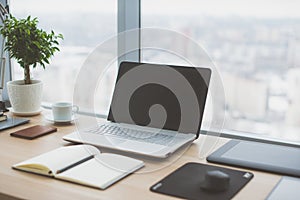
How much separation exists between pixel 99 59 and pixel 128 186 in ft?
2.58

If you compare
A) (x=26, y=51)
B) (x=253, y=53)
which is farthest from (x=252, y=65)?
(x=26, y=51)

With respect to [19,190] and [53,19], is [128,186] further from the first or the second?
[53,19]

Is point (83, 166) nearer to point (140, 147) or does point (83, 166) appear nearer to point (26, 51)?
point (140, 147)

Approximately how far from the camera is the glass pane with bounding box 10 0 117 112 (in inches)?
82.8

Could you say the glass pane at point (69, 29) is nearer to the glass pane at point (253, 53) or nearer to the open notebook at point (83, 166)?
the glass pane at point (253, 53)

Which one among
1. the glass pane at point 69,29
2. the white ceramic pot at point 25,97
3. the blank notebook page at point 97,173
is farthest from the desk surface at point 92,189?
the glass pane at point 69,29

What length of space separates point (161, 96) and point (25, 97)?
0.61m

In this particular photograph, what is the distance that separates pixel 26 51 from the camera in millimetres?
1858

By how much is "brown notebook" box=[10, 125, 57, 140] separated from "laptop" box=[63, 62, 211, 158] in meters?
0.13

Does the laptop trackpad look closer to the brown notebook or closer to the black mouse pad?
the black mouse pad

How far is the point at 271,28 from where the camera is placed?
1716 mm

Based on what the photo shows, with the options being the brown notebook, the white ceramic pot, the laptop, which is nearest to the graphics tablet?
the laptop

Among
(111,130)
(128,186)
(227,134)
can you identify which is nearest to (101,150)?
(111,130)

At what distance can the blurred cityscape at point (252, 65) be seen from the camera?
1.71m
